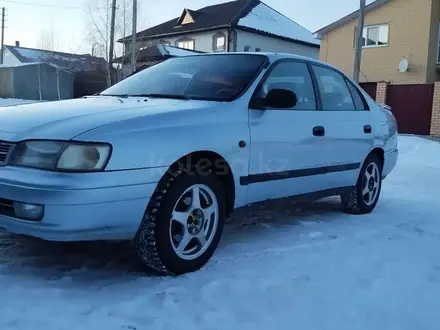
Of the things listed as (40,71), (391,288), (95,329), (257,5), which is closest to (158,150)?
(95,329)

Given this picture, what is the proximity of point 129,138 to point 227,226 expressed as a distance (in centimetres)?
195

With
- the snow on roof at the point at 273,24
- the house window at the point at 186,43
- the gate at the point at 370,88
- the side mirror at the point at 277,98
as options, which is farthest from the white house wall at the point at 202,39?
the side mirror at the point at 277,98

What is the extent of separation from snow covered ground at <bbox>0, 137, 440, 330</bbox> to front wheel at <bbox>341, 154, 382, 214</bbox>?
63 cm

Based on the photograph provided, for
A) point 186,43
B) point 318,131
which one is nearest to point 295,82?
point 318,131

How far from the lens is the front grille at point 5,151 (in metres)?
2.88

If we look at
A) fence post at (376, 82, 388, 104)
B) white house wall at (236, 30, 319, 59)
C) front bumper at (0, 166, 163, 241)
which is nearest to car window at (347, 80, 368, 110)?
front bumper at (0, 166, 163, 241)

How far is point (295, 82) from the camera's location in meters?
4.33

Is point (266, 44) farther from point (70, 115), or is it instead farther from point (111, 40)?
point (70, 115)

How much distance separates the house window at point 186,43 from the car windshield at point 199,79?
111 feet

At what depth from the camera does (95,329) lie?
7.97ft

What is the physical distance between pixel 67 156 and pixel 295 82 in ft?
7.49

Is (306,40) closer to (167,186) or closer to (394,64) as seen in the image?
(394,64)

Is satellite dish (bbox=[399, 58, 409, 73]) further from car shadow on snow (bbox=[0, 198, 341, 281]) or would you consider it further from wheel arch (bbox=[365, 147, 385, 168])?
→ car shadow on snow (bbox=[0, 198, 341, 281])

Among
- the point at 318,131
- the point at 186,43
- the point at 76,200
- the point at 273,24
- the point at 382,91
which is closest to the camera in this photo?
the point at 76,200
